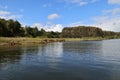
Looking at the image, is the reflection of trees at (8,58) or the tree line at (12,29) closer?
the reflection of trees at (8,58)

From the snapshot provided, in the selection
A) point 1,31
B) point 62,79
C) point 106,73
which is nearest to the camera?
point 62,79

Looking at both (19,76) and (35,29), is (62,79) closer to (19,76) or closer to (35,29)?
(19,76)

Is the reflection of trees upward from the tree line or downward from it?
downward

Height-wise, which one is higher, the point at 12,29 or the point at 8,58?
the point at 12,29

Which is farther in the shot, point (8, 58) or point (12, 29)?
point (12, 29)

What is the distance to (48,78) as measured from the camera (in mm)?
21141

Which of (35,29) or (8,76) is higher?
(35,29)

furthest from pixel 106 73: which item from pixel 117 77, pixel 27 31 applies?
pixel 27 31

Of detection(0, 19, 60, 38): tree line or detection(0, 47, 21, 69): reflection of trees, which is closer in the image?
detection(0, 47, 21, 69): reflection of trees

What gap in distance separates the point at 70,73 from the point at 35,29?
163 meters

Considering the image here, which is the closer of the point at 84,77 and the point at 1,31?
the point at 84,77

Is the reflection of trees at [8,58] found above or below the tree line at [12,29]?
below

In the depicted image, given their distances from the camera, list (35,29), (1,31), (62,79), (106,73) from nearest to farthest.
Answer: (62,79) → (106,73) → (1,31) → (35,29)

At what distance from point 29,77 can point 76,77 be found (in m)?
5.10
